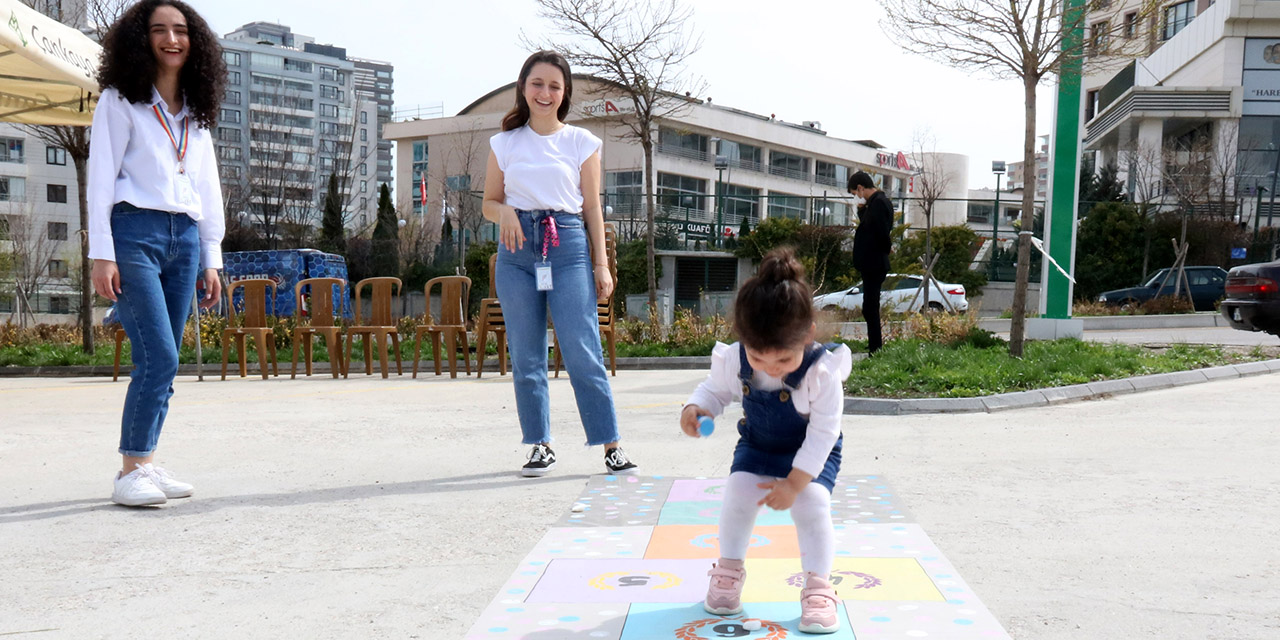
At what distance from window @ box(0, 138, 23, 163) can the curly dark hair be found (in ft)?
225

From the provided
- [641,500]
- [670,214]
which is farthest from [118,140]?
[670,214]

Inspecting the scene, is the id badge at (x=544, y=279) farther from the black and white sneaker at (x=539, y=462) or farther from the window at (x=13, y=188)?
the window at (x=13, y=188)

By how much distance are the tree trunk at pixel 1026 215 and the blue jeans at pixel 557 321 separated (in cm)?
597

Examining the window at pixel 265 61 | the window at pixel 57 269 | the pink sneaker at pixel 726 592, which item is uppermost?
the window at pixel 265 61

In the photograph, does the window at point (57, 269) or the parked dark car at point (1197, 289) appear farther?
the window at point (57, 269)

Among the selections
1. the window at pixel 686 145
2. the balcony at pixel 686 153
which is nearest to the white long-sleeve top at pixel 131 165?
the balcony at pixel 686 153

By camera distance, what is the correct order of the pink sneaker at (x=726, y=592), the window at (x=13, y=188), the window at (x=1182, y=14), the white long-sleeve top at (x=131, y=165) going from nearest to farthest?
the pink sneaker at (x=726, y=592) < the white long-sleeve top at (x=131, y=165) < the window at (x=1182, y=14) < the window at (x=13, y=188)

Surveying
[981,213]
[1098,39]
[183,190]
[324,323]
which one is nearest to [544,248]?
[183,190]

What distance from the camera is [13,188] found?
6216cm

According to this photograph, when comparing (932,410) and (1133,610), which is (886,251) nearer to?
(932,410)

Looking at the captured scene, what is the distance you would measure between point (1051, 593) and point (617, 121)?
20243mm

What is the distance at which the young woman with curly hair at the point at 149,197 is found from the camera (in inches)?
147

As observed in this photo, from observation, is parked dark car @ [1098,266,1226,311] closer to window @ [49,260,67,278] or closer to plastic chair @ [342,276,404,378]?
plastic chair @ [342,276,404,378]

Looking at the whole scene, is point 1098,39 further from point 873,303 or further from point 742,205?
point 742,205
